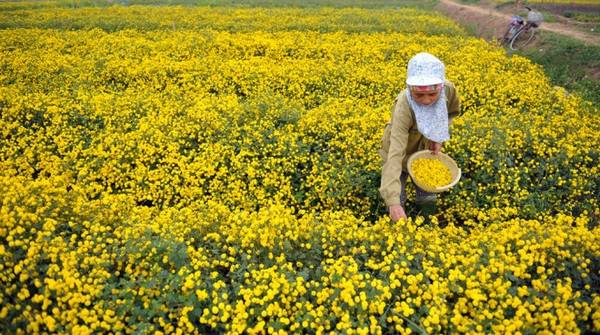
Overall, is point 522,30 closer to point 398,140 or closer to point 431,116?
point 431,116

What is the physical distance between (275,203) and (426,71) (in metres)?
2.27

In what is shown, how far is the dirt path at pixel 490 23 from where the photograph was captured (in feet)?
40.8

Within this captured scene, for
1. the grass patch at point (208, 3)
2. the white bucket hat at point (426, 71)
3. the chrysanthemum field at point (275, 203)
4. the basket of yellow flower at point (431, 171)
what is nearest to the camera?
the chrysanthemum field at point (275, 203)

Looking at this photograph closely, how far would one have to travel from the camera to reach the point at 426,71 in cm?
292

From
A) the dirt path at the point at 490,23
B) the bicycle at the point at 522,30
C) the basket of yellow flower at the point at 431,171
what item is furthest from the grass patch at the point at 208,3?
the basket of yellow flower at the point at 431,171

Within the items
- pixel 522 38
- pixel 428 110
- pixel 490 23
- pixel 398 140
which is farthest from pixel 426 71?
pixel 490 23

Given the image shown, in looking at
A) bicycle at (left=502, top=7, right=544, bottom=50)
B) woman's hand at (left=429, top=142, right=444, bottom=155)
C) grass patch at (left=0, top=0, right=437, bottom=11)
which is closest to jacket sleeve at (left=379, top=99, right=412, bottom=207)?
woman's hand at (left=429, top=142, right=444, bottom=155)

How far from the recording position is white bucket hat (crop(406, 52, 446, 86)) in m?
2.89

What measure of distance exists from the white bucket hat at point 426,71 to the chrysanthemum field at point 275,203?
1125 mm

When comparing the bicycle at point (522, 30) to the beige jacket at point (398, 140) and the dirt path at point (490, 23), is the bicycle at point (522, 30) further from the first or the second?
the beige jacket at point (398, 140)

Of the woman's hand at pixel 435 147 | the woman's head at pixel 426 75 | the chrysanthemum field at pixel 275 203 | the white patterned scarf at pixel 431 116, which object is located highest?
the woman's head at pixel 426 75

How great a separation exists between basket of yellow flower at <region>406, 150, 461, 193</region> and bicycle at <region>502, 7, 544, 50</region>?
11.0 meters

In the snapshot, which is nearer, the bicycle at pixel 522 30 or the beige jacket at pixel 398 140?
the beige jacket at pixel 398 140

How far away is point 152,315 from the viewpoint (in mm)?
2275
